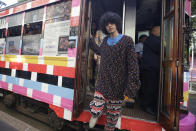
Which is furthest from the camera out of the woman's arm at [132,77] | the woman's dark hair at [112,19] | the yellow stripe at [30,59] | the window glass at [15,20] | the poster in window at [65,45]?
the window glass at [15,20]

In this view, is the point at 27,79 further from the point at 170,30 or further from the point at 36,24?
the point at 170,30

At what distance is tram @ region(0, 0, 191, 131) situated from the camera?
53.6 inches

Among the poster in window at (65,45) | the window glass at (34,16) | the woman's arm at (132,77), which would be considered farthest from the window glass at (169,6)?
the window glass at (34,16)

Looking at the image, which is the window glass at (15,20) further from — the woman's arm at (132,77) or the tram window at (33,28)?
the woman's arm at (132,77)

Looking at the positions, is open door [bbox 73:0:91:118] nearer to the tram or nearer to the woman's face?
the tram

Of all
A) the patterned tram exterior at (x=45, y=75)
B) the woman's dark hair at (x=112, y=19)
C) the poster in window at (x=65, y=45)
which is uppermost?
the woman's dark hair at (x=112, y=19)

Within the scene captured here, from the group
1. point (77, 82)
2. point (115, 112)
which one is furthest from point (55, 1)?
point (115, 112)

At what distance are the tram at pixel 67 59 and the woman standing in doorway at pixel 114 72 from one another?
0.52 metres

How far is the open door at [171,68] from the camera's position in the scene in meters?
1.23

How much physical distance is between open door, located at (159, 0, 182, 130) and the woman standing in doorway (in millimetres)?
535

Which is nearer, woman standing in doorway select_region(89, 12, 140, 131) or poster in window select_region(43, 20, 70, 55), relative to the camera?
woman standing in doorway select_region(89, 12, 140, 131)

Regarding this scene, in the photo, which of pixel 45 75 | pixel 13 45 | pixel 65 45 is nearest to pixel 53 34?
pixel 65 45

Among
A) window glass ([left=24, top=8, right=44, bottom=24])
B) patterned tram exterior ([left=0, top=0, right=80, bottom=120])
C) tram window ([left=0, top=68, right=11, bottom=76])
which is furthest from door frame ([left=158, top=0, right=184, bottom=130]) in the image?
tram window ([left=0, top=68, right=11, bottom=76])

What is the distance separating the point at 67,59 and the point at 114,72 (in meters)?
0.96
